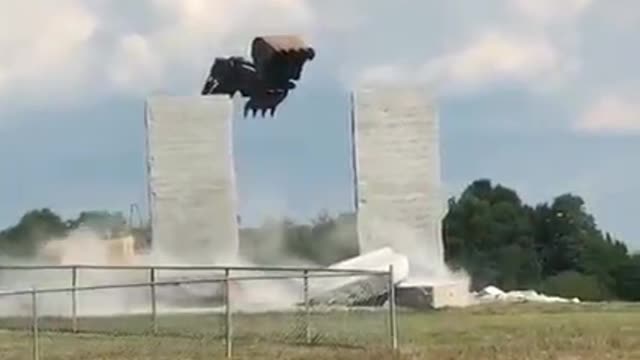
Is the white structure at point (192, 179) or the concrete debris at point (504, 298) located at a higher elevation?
the white structure at point (192, 179)

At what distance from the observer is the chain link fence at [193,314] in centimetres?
2631

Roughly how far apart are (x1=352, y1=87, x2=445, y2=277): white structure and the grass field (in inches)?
197

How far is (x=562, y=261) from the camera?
8362 cm

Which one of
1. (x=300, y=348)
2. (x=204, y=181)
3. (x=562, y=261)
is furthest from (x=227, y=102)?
(x=562, y=261)

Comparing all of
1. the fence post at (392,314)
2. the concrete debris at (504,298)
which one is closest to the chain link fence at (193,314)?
the fence post at (392,314)

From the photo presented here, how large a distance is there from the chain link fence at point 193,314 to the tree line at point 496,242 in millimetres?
4580

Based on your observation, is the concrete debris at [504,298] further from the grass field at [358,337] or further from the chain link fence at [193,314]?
the chain link fence at [193,314]

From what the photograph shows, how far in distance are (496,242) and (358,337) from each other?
57345 millimetres

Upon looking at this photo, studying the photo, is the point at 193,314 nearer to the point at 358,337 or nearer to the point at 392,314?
the point at 358,337

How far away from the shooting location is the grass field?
24.8m

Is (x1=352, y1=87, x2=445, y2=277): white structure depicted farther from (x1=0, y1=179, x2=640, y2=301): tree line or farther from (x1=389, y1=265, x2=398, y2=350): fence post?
(x1=389, y1=265, x2=398, y2=350): fence post

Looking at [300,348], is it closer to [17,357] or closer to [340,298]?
[17,357]

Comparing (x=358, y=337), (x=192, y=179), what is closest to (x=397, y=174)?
(x=192, y=179)

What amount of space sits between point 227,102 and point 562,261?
4474 centimetres
